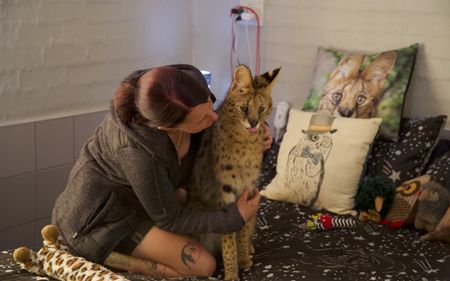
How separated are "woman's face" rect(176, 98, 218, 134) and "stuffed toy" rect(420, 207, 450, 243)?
1.01 meters

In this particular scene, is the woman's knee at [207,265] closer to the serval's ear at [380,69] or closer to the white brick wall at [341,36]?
the serval's ear at [380,69]

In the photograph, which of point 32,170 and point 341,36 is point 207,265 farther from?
point 341,36

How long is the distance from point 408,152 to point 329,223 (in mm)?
509

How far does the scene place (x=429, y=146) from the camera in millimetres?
2713

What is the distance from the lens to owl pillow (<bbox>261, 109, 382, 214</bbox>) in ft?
8.80

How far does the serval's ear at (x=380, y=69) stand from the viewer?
2865 mm

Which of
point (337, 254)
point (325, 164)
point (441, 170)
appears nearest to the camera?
point (337, 254)

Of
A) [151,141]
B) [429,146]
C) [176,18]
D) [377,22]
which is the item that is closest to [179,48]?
[176,18]

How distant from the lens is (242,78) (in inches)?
80.1

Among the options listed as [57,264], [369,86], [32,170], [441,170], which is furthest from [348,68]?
[57,264]

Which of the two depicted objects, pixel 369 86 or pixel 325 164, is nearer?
pixel 325 164

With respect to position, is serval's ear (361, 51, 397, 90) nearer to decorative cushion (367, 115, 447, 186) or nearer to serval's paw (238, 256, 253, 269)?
decorative cushion (367, 115, 447, 186)

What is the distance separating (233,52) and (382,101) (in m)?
1.01

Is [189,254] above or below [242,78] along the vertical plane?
below
